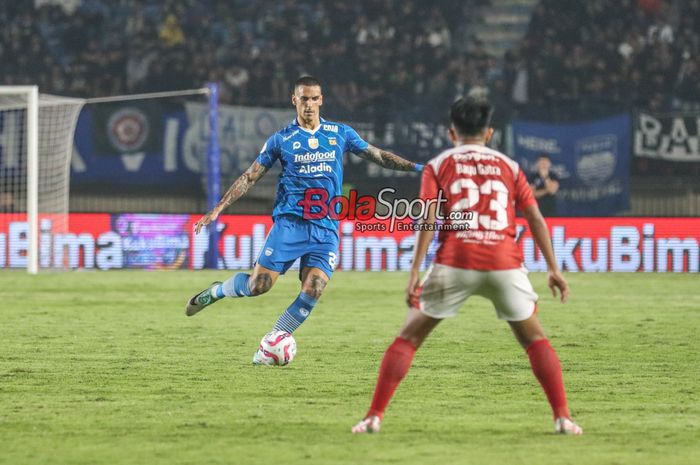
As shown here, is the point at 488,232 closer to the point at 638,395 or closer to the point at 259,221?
the point at 638,395

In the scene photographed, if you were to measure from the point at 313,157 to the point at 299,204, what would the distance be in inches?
14.9

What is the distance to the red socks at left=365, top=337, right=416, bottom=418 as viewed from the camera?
6406mm

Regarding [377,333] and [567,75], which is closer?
[377,333]

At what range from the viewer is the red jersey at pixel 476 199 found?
6.29 meters

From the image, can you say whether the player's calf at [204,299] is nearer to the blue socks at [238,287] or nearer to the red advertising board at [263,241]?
the blue socks at [238,287]

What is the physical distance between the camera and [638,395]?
8.23 meters

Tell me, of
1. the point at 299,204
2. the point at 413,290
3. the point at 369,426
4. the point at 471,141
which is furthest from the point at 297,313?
the point at 471,141

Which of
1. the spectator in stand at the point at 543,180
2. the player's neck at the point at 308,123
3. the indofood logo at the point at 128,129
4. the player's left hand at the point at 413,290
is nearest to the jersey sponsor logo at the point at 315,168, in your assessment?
the player's neck at the point at 308,123

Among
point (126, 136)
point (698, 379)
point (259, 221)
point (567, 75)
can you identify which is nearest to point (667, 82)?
point (567, 75)

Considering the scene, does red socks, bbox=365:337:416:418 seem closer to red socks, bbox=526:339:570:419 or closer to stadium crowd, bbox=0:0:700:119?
red socks, bbox=526:339:570:419

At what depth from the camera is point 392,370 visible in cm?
640

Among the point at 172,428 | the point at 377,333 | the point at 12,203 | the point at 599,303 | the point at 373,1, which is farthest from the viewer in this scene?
the point at 373,1

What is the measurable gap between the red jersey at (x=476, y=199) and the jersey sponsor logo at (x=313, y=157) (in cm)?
333

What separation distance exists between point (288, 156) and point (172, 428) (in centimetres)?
328
